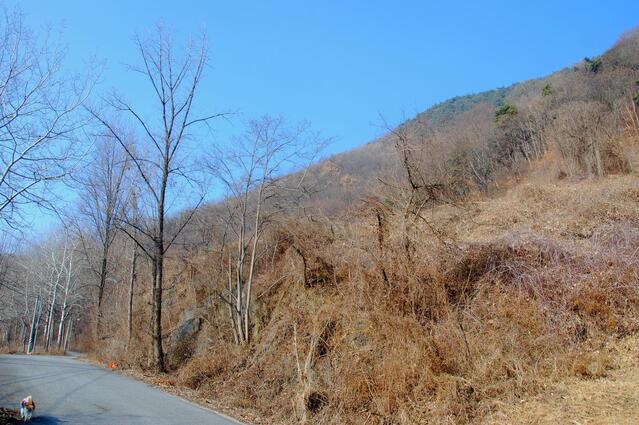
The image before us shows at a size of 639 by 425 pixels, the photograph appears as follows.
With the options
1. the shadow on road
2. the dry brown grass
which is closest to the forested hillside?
the dry brown grass

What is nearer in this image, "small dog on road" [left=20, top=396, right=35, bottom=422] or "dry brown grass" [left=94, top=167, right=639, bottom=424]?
"small dog on road" [left=20, top=396, right=35, bottom=422]

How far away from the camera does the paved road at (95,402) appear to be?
299 inches

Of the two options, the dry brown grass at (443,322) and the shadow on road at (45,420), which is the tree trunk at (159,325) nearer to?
the dry brown grass at (443,322)

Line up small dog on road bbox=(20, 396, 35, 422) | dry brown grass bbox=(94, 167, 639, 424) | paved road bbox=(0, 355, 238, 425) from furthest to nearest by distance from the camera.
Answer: dry brown grass bbox=(94, 167, 639, 424), paved road bbox=(0, 355, 238, 425), small dog on road bbox=(20, 396, 35, 422)

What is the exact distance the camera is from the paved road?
7.59m

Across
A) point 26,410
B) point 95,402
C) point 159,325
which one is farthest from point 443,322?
point 159,325

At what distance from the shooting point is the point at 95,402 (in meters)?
8.88

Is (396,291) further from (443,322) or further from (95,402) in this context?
(95,402)

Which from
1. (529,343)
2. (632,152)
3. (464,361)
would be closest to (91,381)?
(464,361)

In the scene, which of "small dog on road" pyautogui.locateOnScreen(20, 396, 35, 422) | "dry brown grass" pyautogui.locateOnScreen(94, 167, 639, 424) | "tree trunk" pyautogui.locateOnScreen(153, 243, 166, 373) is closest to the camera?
"small dog on road" pyautogui.locateOnScreen(20, 396, 35, 422)

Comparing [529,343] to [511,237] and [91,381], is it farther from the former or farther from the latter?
[91,381]

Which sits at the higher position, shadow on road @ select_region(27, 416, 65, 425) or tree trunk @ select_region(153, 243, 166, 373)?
tree trunk @ select_region(153, 243, 166, 373)

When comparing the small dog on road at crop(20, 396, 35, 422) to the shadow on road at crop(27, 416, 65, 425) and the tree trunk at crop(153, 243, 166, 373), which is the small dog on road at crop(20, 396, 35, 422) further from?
the tree trunk at crop(153, 243, 166, 373)

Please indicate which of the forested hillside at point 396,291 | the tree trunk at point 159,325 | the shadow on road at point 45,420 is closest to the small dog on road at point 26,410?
the shadow on road at point 45,420
